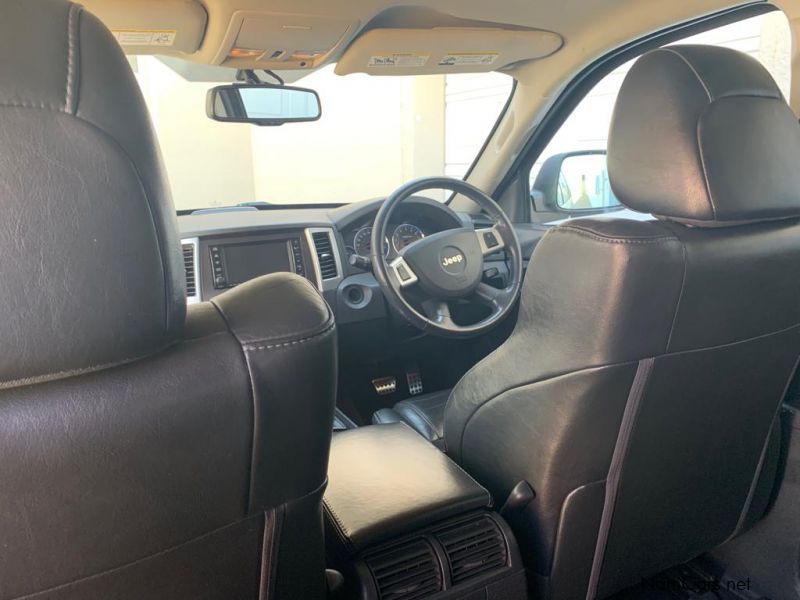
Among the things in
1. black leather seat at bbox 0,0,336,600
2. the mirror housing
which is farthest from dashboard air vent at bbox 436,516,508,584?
the mirror housing

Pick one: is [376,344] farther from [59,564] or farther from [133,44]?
[59,564]

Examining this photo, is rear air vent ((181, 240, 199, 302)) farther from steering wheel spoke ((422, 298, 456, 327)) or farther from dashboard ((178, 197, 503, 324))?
steering wheel spoke ((422, 298, 456, 327))

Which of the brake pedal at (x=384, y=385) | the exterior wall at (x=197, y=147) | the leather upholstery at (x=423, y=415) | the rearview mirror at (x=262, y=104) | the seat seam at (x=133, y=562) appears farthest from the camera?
the exterior wall at (x=197, y=147)

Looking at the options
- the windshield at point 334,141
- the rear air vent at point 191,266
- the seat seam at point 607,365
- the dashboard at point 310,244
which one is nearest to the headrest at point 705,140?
the seat seam at point 607,365

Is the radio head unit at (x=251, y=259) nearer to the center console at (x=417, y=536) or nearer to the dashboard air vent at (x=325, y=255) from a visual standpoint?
the dashboard air vent at (x=325, y=255)

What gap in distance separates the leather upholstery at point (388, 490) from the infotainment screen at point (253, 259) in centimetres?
101

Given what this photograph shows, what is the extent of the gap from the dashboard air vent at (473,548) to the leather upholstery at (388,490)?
0.04 m

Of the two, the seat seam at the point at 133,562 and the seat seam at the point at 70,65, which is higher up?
the seat seam at the point at 70,65

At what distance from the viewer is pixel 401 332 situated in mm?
2867

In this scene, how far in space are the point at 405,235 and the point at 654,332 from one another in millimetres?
1617

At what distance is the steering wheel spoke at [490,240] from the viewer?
8.73 ft

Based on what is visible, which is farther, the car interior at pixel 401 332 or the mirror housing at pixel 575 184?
the mirror housing at pixel 575 184

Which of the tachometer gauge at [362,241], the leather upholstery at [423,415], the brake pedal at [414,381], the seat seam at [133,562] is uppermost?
the tachometer gauge at [362,241]

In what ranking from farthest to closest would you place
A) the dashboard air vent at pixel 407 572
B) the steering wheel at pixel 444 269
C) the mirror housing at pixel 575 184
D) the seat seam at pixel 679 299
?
the mirror housing at pixel 575 184, the steering wheel at pixel 444 269, the dashboard air vent at pixel 407 572, the seat seam at pixel 679 299
